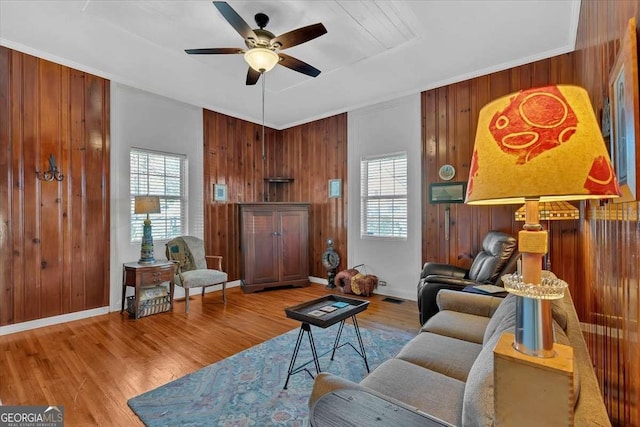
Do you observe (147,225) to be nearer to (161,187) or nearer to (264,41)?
(161,187)

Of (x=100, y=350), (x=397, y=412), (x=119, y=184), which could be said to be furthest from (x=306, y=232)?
(x=397, y=412)

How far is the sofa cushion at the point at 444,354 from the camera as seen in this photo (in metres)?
1.55

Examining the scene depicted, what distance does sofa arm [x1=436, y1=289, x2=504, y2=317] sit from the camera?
7.25ft

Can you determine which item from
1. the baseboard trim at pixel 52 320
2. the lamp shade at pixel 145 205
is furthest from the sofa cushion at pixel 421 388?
the baseboard trim at pixel 52 320

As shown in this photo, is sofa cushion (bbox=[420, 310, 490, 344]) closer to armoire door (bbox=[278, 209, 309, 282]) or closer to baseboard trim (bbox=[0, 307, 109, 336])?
armoire door (bbox=[278, 209, 309, 282])

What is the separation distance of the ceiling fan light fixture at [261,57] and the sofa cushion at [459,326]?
2454mm

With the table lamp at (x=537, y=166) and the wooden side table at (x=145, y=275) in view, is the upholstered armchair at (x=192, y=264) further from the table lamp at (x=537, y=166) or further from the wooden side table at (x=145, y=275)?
the table lamp at (x=537, y=166)

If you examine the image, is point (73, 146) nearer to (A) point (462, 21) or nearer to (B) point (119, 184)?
(B) point (119, 184)

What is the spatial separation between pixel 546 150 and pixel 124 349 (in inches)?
132

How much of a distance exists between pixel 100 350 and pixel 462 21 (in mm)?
4403

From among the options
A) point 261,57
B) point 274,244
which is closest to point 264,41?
point 261,57

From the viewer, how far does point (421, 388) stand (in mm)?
1366

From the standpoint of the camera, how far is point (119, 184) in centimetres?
385

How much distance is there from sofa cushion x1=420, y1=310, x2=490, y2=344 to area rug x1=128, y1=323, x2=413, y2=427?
2.11 feet
